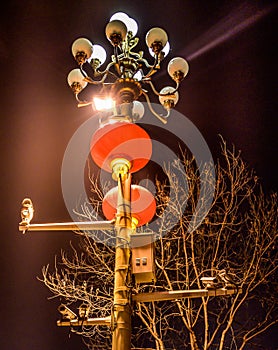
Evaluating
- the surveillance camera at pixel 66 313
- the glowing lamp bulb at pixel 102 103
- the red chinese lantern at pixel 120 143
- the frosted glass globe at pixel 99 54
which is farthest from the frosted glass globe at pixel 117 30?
the surveillance camera at pixel 66 313

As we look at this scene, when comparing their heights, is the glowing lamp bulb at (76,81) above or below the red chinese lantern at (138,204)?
above

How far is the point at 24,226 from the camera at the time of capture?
5379 millimetres

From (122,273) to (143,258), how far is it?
10.6 inches

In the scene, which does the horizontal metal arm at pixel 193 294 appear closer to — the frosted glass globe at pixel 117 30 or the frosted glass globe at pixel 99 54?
the frosted glass globe at pixel 117 30

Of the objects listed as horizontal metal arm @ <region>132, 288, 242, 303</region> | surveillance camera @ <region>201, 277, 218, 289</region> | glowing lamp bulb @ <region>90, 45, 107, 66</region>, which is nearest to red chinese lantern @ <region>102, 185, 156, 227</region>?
horizontal metal arm @ <region>132, 288, 242, 303</region>

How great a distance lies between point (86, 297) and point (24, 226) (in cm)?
475

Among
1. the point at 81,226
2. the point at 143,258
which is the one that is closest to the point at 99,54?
the point at 81,226

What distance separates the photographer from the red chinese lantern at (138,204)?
511cm

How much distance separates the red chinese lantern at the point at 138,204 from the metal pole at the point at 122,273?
95 millimetres

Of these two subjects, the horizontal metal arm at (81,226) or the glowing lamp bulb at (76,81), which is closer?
the horizontal metal arm at (81,226)

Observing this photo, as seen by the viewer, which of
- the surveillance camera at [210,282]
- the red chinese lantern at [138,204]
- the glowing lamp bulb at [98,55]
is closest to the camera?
the surveillance camera at [210,282]

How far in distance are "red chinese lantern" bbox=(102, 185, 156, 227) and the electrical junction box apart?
0.40 m

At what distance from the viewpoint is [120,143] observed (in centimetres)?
509

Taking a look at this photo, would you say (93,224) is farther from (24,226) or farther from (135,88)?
(135,88)
